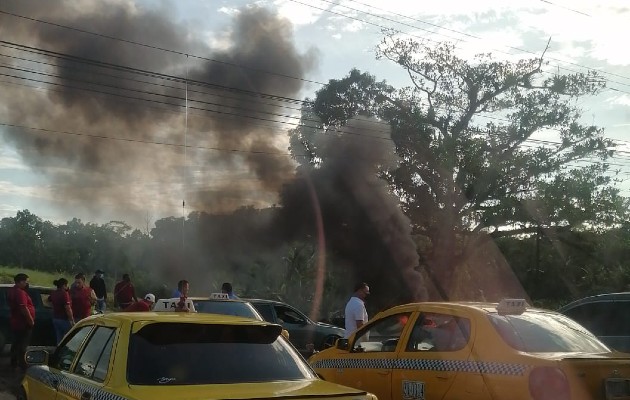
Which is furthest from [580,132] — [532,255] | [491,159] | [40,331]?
[40,331]

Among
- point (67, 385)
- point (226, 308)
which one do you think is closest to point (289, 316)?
point (226, 308)

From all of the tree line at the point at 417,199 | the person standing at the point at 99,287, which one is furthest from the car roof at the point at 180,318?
the tree line at the point at 417,199

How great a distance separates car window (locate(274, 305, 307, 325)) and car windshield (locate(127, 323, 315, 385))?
1059 cm

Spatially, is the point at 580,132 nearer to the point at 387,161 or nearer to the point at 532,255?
the point at 387,161

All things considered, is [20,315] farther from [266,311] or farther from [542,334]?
[542,334]

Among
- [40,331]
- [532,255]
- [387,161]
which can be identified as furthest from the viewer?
[532,255]

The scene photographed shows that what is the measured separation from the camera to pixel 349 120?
3525cm

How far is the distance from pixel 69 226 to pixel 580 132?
30873mm

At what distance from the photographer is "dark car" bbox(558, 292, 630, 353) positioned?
9969 mm

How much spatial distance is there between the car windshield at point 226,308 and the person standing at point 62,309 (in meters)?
2.42

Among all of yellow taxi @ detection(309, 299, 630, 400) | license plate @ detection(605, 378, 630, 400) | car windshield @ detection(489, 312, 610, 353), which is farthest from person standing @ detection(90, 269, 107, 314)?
license plate @ detection(605, 378, 630, 400)

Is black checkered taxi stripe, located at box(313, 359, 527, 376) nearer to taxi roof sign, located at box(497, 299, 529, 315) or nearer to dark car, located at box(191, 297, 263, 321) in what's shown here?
taxi roof sign, located at box(497, 299, 529, 315)

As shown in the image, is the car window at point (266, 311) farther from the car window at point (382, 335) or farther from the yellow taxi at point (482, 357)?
the yellow taxi at point (482, 357)

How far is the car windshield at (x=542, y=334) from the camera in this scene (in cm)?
573
